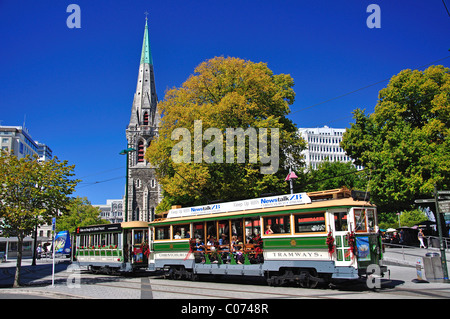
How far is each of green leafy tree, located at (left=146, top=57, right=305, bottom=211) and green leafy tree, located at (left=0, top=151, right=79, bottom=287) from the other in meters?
8.81

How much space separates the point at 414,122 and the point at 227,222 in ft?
81.8

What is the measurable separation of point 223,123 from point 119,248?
37.1ft

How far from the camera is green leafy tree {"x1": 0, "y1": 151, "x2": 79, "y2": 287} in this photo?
17688 mm

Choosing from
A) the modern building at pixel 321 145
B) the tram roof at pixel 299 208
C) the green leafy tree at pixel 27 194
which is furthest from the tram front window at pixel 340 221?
the modern building at pixel 321 145

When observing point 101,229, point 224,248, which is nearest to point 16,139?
point 101,229

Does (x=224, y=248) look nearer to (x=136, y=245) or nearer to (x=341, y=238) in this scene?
(x=341, y=238)

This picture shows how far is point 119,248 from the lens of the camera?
23594 mm

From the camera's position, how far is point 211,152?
27656 millimetres

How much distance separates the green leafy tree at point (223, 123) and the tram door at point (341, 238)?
501 inches

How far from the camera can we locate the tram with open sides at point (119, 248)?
23297 millimetres

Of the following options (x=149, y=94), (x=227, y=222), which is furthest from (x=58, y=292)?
(x=149, y=94)

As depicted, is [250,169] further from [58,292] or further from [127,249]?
[58,292]

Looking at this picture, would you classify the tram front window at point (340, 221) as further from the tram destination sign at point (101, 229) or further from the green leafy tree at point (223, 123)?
the tram destination sign at point (101, 229)

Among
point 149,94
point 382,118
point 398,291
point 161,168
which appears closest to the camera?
point 398,291
